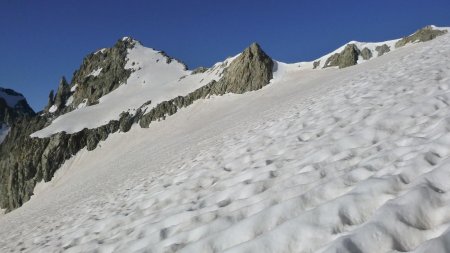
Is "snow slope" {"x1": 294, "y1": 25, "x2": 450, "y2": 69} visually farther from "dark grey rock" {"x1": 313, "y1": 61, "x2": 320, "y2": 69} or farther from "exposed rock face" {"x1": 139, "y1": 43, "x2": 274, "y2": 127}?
"exposed rock face" {"x1": 139, "y1": 43, "x2": 274, "y2": 127}

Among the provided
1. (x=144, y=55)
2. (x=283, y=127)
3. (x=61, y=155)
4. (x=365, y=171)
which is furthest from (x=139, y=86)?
(x=365, y=171)

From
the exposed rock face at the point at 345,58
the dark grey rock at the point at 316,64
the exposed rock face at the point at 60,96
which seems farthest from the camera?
the exposed rock face at the point at 60,96

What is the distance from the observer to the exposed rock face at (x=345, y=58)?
5853 centimetres

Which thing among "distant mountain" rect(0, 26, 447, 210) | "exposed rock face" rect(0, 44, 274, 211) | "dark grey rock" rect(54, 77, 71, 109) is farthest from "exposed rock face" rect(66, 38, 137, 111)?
"exposed rock face" rect(0, 44, 274, 211)

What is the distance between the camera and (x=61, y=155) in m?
66.4

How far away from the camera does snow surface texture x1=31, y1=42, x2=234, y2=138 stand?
2793 inches

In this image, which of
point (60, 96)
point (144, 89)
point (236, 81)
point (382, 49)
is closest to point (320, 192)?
point (236, 81)

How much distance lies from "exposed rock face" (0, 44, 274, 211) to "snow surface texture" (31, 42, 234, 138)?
2702 millimetres

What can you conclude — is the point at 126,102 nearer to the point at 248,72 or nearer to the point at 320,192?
the point at 248,72

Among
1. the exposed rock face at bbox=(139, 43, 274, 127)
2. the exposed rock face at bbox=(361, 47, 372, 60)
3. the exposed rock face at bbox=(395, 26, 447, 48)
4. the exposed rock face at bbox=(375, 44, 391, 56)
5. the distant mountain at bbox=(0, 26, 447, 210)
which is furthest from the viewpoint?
the exposed rock face at bbox=(375, 44, 391, 56)

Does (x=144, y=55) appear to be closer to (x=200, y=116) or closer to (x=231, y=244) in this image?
(x=200, y=116)

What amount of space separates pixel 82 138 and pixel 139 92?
1895 cm

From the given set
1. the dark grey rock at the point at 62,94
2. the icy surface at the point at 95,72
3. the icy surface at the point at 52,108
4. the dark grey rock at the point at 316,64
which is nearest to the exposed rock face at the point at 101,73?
the icy surface at the point at 95,72

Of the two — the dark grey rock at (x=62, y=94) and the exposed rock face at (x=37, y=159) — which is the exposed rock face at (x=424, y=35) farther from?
the dark grey rock at (x=62, y=94)
